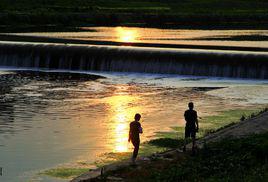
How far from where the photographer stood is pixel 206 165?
902 inches

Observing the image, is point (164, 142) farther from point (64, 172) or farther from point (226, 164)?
point (226, 164)

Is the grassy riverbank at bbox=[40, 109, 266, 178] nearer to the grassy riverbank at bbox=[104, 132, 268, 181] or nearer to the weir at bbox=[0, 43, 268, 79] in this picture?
the grassy riverbank at bbox=[104, 132, 268, 181]

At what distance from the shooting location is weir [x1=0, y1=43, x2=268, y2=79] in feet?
174

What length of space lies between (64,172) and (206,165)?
4.74 meters

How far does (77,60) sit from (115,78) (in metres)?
7.00

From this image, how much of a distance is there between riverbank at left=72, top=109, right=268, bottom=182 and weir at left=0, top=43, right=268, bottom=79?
27.0 m

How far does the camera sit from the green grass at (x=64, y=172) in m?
24.6

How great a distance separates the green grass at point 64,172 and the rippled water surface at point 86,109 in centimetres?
53

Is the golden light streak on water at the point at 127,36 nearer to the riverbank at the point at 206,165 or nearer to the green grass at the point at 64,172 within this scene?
the riverbank at the point at 206,165

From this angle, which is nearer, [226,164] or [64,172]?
[226,164]

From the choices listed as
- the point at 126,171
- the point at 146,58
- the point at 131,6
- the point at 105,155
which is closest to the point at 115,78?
the point at 146,58

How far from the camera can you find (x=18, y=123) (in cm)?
3481

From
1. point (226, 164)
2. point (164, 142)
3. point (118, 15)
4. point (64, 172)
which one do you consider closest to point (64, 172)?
point (64, 172)

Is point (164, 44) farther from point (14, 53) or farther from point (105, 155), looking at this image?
point (105, 155)
